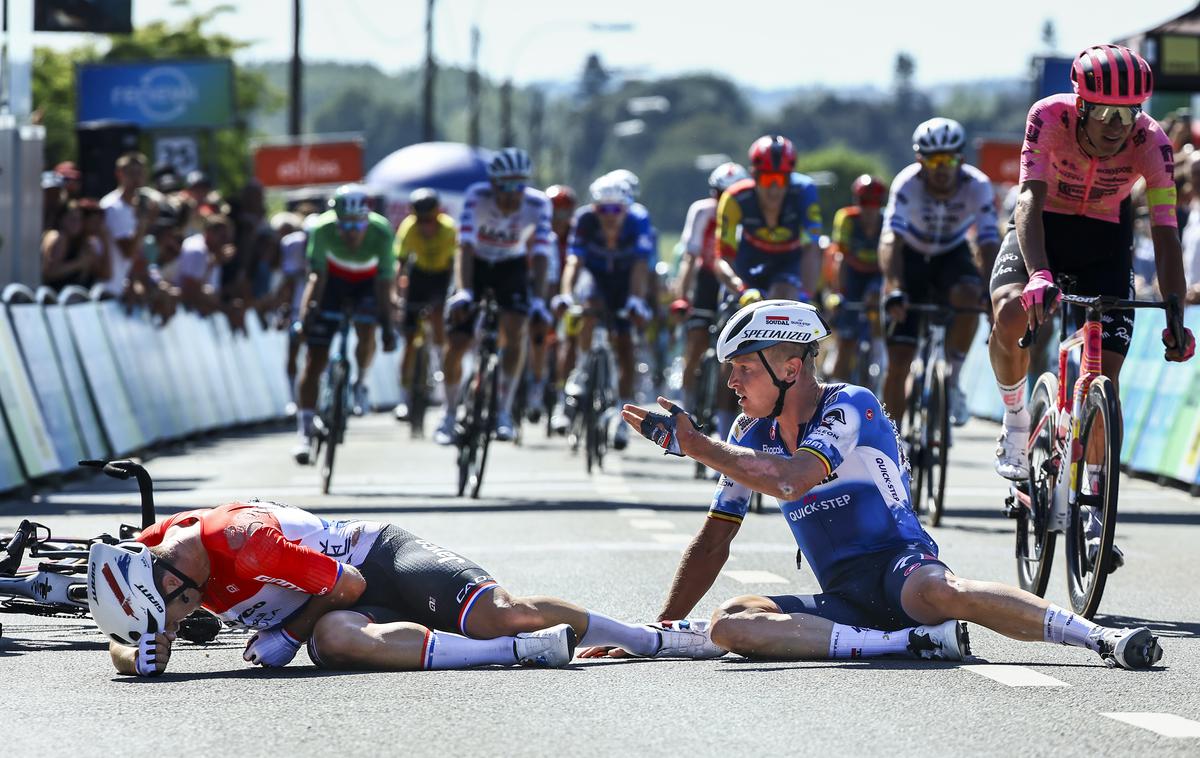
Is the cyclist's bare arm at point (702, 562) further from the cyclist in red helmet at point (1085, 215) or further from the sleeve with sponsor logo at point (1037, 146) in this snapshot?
the sleeve with sponsor logo at point (1037, 146)

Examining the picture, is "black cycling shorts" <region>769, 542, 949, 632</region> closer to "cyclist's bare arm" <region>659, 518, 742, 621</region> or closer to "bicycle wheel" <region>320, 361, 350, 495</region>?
"cyclist's bare arm" <region>659, 518, 742, 621</region>

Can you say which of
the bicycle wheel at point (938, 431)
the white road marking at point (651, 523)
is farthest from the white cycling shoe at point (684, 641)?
the white road marking at point (651, 523)

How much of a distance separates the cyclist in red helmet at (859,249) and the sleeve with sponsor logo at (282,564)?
566 inches

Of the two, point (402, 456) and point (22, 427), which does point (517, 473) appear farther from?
point (22, 427)

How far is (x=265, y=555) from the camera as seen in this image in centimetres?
768

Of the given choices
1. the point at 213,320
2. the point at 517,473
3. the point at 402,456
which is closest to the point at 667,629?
the point at 517,473

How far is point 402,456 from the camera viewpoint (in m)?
21.6

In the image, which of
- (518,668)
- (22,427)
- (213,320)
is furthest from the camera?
(213,320)

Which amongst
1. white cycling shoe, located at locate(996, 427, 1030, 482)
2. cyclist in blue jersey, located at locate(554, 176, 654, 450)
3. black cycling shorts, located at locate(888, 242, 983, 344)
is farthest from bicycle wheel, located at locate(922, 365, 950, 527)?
cyclist in blue jersey, located at locate(554, 176, 654, 450)

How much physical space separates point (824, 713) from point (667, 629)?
144 cm

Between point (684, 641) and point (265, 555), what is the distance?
5.29 feet

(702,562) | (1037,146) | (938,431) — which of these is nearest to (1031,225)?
(1037,146)

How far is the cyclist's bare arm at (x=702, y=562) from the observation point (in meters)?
8.41

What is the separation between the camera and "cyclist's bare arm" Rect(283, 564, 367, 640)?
802cm
